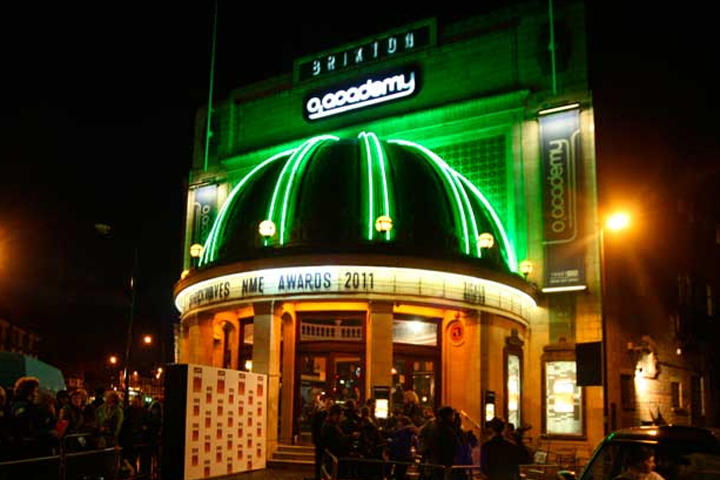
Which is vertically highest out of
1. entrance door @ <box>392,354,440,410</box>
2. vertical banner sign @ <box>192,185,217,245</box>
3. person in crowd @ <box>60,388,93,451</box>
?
vertical banner sign @ <box>192,185,217,245</box>

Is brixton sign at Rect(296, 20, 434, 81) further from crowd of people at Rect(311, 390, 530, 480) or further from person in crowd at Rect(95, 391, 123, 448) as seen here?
person in crowd at Rect(95, 391, 123, 448)

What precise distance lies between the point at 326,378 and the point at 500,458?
14.6 m

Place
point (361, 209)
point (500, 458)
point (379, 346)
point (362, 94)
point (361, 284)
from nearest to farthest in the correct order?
point (500, 458)
point (379, 346)
point (361, 284)
point (361, 209)
point (362, 94)

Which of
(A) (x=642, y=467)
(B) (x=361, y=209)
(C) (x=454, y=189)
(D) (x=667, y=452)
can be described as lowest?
(A) (x=642, y=467)

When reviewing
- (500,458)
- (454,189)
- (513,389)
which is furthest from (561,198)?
(500,458)

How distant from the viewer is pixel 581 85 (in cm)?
2973

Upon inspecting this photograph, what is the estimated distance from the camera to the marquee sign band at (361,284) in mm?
24281

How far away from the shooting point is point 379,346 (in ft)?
77.7

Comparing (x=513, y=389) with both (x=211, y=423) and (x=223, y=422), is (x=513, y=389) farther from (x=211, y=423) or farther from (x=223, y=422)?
(x=211, y=423)

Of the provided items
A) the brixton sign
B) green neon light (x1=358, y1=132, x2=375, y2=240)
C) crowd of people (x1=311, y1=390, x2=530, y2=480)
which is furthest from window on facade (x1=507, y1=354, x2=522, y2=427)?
the brixton sign

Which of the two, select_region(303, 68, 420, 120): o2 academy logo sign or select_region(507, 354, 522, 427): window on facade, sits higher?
select_region(303, 68, 420, 120): o2 academy logo sign

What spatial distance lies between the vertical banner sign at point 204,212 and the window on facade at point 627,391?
779 inches

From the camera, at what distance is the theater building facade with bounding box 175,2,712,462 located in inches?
969

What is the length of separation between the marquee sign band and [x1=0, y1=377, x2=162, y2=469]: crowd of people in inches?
255
